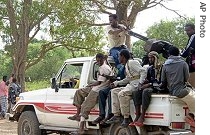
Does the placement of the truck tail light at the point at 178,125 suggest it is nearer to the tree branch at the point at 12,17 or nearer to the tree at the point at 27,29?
the tree at the point at 27,29

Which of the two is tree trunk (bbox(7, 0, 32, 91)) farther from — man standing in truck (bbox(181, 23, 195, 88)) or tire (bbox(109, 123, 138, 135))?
man standing in truck (bbox(181, 23, 195, 88))

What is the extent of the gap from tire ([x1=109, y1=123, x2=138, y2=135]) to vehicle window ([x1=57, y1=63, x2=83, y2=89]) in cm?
155

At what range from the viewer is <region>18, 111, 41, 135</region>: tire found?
9414 mm

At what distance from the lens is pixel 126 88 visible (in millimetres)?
6910

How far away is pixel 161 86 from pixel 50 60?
59.2 metres

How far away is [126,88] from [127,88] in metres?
0.02

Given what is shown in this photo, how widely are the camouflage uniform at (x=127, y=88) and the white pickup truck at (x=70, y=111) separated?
15cm

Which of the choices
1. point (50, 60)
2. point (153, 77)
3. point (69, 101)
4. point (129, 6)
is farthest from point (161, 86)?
point (50, 60)

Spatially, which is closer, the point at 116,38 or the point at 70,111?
the point at 116,38

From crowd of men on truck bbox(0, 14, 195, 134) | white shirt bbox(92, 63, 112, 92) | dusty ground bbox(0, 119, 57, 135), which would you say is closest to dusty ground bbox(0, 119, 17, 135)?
dusty ground bbox(0, 119, 57, 135)

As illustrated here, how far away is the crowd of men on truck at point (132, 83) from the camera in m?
6.27

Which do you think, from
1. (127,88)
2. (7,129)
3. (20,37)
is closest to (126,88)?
(127,88)

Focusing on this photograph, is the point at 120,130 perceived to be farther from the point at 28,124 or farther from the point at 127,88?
the point at 28,124

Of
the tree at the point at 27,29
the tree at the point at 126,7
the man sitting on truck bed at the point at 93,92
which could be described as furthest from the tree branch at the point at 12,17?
the man sitting on truck bed at the point at 93,92
